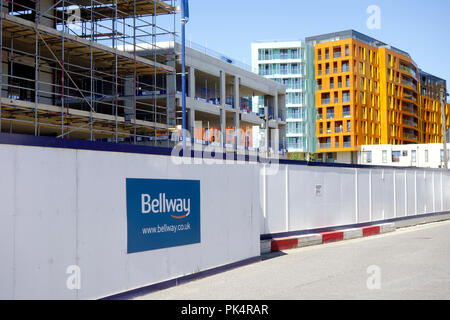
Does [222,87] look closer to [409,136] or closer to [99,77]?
[99,77]

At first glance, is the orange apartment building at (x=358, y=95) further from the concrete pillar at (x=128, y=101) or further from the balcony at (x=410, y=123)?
the concrete pillar at (x=128, y=101)

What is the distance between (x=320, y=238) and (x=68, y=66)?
56.9 feet

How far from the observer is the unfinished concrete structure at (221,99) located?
1727 inches

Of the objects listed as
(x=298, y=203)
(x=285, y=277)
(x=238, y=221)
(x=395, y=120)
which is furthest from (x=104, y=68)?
(x=395, y=120)

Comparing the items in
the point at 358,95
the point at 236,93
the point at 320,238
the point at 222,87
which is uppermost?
the point at 358,95

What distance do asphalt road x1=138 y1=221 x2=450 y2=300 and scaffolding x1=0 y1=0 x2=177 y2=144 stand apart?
13442mm

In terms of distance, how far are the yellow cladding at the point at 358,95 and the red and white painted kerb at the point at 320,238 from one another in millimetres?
66450

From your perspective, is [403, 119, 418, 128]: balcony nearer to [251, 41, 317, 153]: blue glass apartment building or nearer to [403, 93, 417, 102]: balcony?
[403, 93, 417, 102]: balcony

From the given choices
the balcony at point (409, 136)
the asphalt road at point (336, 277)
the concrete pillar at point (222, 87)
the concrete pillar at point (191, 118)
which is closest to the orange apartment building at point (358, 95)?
the balcony at point (409, 136)

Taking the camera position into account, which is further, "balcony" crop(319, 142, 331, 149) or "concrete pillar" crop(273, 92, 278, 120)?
"balcony" crop(319, 142, 331, 149)

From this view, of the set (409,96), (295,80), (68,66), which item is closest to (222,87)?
(68,66)

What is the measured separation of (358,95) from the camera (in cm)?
9000

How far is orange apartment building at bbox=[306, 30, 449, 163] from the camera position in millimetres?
89750

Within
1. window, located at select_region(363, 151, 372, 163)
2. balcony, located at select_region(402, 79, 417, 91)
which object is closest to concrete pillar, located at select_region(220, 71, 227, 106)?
window, located at select_region(363, 151, 372, 163)
